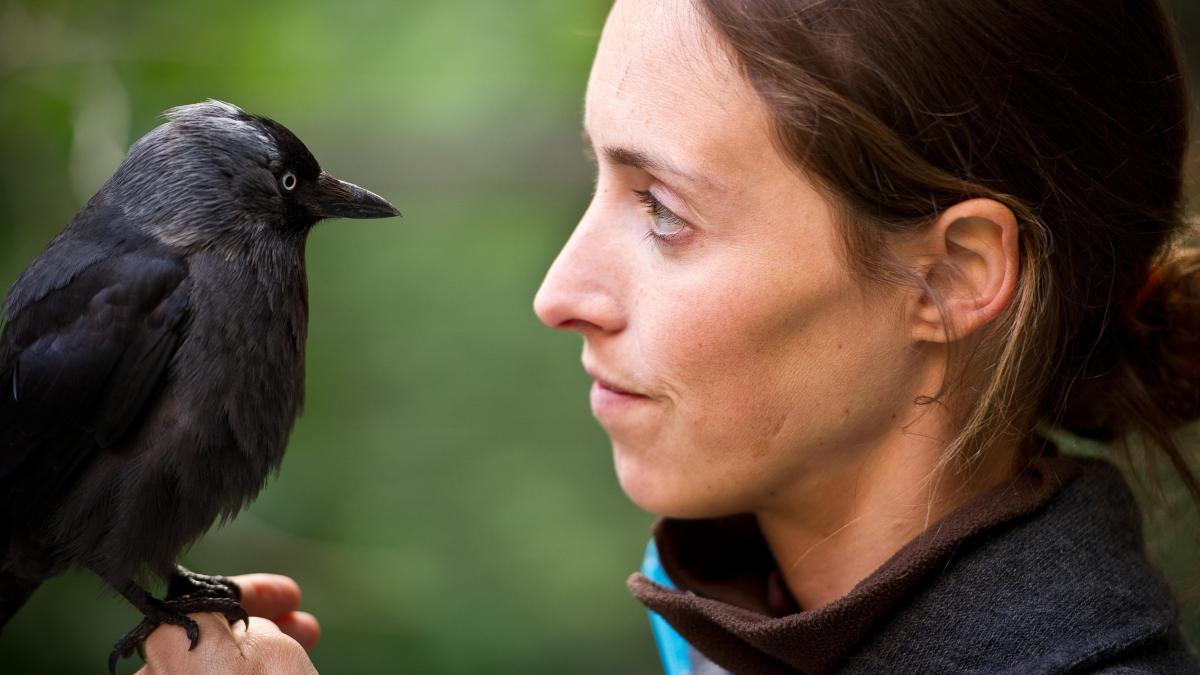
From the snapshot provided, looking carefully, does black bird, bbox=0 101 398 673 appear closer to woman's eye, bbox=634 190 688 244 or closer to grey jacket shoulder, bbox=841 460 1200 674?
woman's eye, bbox=634 190 688 244

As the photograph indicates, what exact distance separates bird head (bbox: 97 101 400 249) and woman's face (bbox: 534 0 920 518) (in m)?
0.29

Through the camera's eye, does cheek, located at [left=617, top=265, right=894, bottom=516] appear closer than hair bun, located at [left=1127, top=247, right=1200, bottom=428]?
Yes

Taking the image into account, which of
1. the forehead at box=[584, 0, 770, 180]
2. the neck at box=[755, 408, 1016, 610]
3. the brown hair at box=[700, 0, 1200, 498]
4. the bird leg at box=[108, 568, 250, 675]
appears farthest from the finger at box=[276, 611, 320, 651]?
the brown hair at box=[700, 0, 1200, 498]

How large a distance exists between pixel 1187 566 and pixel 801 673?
0.59m

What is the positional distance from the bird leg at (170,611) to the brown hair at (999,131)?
76cm

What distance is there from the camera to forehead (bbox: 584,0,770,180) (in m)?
1.13

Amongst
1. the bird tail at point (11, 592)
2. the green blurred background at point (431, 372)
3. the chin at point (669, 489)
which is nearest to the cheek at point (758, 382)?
the chin at point (669, 489)

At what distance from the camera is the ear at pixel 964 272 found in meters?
1.16

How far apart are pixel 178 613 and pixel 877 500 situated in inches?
30.8

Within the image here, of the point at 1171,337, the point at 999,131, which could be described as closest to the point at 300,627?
the point at 999,131

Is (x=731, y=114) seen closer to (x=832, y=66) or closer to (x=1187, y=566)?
(x=832, y=66)

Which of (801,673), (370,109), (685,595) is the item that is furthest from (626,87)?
(370,109)

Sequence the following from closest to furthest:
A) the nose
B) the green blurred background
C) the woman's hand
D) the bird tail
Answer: the woman's hand → the nose → the bird tail → the green blurred background

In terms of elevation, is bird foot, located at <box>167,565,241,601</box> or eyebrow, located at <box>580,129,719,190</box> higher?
eyebrow, located at <box>580,129,719,190</box>
